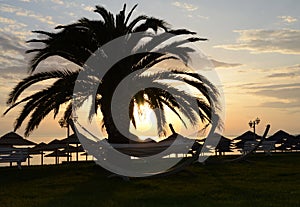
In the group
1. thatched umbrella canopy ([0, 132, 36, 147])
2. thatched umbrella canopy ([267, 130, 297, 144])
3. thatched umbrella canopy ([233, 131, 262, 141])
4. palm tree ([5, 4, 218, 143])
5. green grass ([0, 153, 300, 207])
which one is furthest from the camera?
thatched umbrella canopy ([267, 130, 297, 144])

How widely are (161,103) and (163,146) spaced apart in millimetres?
4527

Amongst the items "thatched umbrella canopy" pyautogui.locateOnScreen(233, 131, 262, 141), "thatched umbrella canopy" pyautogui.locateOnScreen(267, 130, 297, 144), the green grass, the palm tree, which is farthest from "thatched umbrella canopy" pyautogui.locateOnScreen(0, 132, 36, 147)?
"thatched umbrella canopy" pyautogui.locateOnScreen(267, 130, 297, 144)

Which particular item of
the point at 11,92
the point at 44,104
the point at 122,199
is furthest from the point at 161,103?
the point at 122,199

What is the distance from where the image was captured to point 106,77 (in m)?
17.8

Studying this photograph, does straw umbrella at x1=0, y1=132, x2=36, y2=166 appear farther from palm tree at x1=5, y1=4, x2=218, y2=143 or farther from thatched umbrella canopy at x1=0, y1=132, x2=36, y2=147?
palm tree at x1=5, y1=4, x2=218, y2=143

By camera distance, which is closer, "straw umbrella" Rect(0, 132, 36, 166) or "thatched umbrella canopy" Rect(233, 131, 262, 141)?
"straw umbrella" Rect(0, 132, 36, 166)

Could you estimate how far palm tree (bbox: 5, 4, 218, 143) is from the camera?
1759 cm

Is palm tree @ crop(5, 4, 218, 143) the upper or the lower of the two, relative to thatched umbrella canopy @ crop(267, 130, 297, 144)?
upper

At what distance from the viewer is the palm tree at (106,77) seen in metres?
17.6

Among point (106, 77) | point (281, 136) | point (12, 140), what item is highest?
point (106, 77)

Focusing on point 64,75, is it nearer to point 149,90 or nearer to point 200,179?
point 149,90

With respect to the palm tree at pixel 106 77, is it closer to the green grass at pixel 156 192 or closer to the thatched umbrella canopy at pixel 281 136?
the green grass at pixel 156 192

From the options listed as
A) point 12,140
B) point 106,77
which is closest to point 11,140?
point 12,140

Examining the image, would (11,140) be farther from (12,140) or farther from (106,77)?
(106,77)
